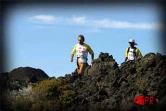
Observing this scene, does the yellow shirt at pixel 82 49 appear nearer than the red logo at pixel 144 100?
No

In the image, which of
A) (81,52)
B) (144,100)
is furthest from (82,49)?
(144,100)

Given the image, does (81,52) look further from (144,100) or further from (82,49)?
(144,100)

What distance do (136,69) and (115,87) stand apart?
0.44 metres

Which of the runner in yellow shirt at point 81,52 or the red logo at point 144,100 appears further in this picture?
the runner in yellow shirt at point 81,52

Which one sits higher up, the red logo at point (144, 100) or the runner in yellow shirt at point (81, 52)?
the runner in yellow shirt at point (81, 52)

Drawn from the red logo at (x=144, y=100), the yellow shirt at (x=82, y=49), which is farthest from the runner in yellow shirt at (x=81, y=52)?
the red logo at (x=144, y=100)

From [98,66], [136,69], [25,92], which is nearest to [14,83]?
[25,92]

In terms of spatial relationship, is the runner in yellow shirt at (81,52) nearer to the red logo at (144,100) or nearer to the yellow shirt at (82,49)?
the yellow shirt at (82,49)

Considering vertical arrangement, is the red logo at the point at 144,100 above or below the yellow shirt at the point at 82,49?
below

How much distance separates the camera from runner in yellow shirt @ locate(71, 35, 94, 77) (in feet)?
25.9

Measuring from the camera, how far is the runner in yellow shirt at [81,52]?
7.91m

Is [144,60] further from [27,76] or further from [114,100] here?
[27,76]

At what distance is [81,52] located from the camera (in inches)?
316

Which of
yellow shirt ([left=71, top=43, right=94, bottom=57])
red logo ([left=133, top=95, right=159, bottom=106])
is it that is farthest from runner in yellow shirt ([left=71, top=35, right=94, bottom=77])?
red logo ([left=133, top=95, right=159, bottom=106])
